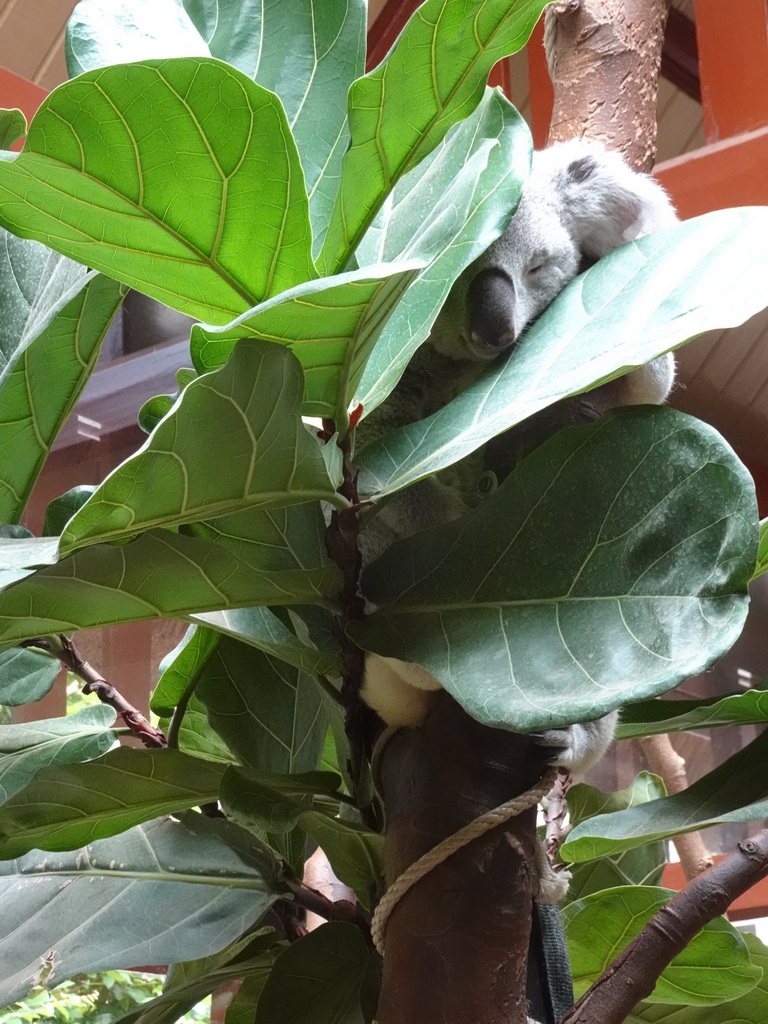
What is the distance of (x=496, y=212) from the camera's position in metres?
0.55

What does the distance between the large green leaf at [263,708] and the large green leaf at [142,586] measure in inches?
8.2

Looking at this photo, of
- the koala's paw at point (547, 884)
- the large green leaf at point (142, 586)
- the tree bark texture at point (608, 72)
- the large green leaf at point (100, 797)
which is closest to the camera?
the large green leaf at point (142, 586)

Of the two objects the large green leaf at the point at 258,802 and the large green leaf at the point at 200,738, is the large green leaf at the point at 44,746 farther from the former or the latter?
the large green leaf at the point at 258,802

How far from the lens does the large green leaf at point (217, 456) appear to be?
1.49 feet

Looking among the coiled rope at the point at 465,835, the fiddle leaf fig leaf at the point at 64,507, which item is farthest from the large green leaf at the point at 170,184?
the coiled rope at the point at 465,835

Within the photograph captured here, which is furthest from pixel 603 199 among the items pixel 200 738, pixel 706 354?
pixel 706 354

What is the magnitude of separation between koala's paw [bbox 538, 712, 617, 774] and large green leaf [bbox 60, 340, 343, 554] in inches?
12.9

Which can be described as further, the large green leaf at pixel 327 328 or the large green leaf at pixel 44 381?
the large green leaf at pixel 44 381

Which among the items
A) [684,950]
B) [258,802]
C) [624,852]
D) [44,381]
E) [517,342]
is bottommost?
[624,852]

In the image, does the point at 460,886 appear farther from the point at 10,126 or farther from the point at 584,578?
the point at 10,126

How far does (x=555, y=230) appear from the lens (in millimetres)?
1068

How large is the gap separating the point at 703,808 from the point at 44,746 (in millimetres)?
523

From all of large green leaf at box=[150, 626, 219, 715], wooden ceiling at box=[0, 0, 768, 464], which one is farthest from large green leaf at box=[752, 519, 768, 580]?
wooden ceiling at box=[0, 0, 768, 464]

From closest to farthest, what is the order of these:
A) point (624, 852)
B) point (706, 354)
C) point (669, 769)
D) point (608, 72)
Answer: point (624, 852)
point (608, 72)
point (669, 769)
point (706, 354)
